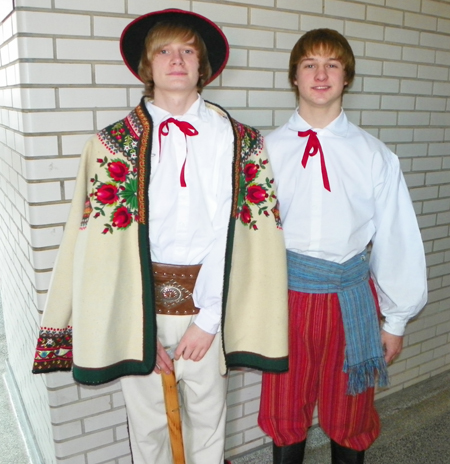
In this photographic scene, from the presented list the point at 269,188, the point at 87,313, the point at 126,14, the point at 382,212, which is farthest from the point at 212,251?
the point at 126,14

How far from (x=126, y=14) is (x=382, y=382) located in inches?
61.9

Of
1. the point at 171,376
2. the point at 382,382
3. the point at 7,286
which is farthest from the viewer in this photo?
the point at 7,286

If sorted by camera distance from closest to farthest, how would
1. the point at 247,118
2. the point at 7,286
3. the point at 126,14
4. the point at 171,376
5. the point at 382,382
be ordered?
the point at 171,376, the point at 126,14, the point at 382,382, the point at 247,118, the point at 7,286

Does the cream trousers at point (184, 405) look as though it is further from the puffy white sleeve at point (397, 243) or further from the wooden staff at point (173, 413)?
the puffy white sleeve at point (397, 243)

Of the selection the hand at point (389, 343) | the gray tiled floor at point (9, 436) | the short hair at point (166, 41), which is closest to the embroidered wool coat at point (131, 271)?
the short hair at point (166, 41)

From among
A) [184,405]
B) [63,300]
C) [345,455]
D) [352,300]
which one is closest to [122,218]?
[63,300]

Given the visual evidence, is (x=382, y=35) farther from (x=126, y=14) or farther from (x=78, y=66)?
(x=78, y=66)

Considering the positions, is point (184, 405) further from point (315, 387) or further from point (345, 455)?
point (345, 455)

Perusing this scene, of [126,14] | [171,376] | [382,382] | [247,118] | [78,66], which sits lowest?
[382,382]

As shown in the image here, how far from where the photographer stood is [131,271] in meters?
1.50

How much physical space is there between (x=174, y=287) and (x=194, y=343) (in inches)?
7.2

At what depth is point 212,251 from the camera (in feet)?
5.09

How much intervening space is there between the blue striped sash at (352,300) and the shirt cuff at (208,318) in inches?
13.4

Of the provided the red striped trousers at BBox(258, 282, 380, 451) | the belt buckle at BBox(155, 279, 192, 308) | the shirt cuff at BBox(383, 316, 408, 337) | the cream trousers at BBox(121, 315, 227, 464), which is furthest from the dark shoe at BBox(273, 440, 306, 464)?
the belt buckle at BBox(155, 279, 192, 308)
